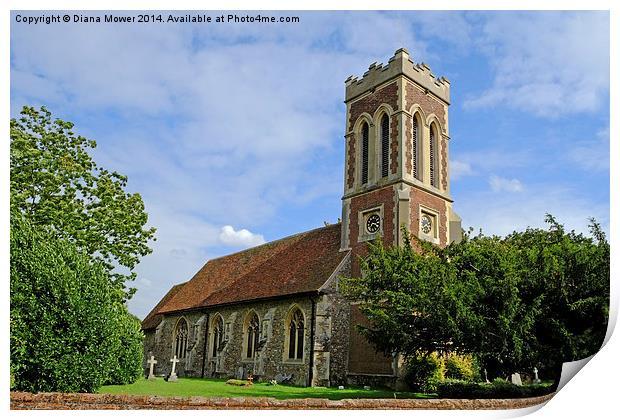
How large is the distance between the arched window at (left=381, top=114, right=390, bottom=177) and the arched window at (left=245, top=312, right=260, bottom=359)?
8.74 m

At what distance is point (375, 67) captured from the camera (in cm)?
2389

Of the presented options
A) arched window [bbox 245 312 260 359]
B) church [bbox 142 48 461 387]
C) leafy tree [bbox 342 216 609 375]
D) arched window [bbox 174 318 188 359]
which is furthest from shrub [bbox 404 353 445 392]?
arched window [bbox 174 318 188 359]

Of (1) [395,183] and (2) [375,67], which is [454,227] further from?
(2) [375,67]

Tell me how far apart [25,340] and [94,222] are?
8362mm

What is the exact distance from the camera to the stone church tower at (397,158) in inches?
847

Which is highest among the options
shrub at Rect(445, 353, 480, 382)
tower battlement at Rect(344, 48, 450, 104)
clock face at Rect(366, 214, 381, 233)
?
tower battlement at Rect(344, 48, 450, 104)

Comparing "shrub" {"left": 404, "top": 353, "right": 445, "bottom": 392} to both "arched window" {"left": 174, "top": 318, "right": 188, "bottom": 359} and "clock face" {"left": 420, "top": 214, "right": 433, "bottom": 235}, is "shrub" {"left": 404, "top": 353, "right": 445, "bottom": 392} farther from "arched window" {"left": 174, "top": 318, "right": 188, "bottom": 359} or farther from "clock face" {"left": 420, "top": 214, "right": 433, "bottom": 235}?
"arched window" {"left": 174, "top": 318, "right": 188, "bottom": 359}

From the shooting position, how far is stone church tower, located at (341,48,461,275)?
70.6 ft

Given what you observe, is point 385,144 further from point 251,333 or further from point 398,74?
point 251,333

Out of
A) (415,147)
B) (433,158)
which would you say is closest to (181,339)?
(415,147)

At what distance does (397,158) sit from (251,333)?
10270 mm

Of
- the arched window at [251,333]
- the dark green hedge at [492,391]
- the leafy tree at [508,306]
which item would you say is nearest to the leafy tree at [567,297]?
the leafy tree at [508,306]

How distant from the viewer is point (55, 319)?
12906 millimetres
